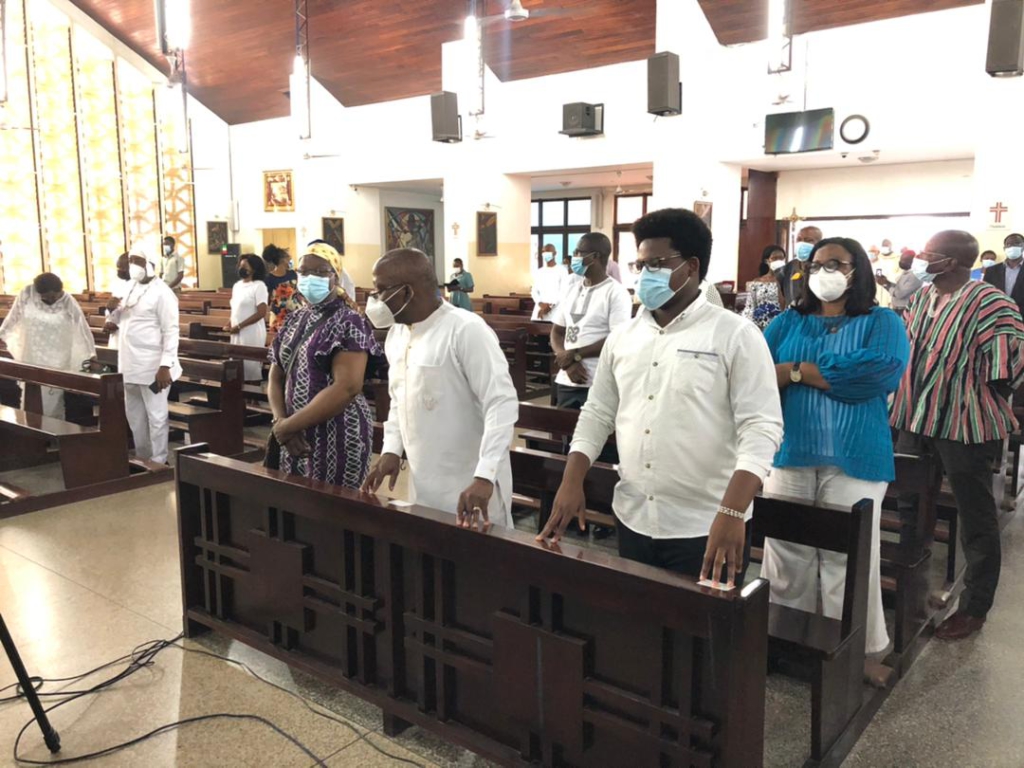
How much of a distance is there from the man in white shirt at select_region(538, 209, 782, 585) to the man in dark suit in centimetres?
637

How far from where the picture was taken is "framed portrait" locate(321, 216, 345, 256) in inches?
682

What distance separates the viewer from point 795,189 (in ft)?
47.4

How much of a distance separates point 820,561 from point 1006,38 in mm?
7829

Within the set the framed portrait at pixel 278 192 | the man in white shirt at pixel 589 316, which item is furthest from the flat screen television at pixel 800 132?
the framed portrait at pixel 278 192

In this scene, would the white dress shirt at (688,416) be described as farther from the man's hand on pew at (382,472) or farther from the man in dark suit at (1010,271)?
the man in dark suit at (1010,271)

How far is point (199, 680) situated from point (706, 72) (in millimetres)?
11354

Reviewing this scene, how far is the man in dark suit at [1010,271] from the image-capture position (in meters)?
7.42

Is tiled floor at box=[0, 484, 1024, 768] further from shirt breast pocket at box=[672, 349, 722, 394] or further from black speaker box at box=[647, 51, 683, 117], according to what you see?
black speaker box at box=[647, 51, 683, 117]

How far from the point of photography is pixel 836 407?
2.54 m

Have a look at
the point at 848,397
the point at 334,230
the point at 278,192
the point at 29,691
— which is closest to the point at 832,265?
the point at 848,397

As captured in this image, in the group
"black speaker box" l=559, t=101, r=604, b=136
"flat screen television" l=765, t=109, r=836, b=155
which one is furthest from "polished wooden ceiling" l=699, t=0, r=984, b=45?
"black speaker box" l=559, t=101, r=604, b=136

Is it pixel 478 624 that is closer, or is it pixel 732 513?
pixel 732 513

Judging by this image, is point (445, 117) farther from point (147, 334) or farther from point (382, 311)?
point (382, 311)

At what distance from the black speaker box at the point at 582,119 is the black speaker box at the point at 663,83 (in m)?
2.13
